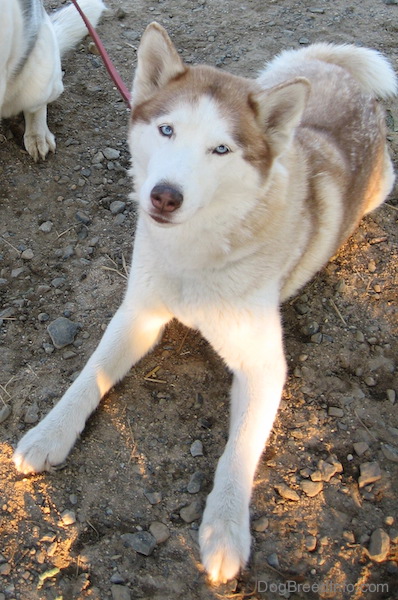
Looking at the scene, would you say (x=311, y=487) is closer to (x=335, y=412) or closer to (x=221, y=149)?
(x=335, y=412)

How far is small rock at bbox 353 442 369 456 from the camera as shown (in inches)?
109

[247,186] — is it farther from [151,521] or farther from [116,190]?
[116,190]

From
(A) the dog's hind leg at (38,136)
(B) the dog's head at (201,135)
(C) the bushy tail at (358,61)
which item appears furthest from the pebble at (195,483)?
(C) the bushy tail at (358,61)

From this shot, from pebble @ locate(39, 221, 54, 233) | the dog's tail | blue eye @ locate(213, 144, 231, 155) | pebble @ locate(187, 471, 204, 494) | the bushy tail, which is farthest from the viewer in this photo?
the dog's tail

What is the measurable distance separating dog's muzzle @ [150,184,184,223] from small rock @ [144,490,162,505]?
4.14 ft

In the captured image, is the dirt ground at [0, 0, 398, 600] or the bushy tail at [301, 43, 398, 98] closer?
the dirt ground at [0, 0, 398, 600]

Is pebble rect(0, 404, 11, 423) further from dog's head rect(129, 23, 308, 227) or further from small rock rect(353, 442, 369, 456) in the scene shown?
small rock rect(353, 442, 369, 456)

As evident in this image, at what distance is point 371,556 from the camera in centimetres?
242

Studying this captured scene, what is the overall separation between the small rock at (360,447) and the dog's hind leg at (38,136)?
2.85 m

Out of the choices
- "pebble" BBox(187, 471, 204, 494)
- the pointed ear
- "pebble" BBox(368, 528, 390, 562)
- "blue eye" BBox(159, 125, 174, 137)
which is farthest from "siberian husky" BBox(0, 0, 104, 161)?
"pebble" BBox(368, 528, 390, 562)

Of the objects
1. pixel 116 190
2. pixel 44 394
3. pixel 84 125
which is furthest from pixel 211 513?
pixel 84 125

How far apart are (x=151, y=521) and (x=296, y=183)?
166 cm

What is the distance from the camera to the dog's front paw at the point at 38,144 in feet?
13.3

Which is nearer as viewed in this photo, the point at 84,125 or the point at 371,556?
the point at 371,556
